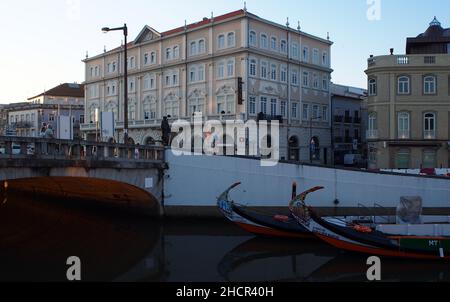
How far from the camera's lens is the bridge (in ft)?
68.8

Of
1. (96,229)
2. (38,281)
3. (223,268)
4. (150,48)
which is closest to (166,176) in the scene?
(96,229)

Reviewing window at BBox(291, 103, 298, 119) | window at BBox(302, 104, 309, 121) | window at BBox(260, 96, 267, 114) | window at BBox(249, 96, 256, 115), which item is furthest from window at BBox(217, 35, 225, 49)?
window at BBox(302, 104, 309, 121)

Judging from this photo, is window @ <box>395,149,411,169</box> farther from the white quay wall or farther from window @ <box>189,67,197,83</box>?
window @ <box>189,67,197,83</box>

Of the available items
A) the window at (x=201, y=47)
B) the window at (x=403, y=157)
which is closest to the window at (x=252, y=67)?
the window at (x=201, y=47)

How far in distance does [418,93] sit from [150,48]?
30.0m

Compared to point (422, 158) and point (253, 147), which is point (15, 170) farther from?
point (422, 158)

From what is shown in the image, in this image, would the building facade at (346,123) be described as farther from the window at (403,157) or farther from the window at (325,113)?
the window at (403,157)

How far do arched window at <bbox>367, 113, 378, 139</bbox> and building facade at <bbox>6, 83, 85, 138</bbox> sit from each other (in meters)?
50.7

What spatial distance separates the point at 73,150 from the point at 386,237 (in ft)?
48.7

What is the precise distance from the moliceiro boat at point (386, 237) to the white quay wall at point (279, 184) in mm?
6493

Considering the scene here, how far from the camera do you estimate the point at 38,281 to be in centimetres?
1686

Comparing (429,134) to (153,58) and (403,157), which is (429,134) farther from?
(153,58)

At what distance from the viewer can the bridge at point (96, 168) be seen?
20969mm

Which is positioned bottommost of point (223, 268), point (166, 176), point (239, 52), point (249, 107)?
point (223, 268)
